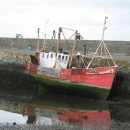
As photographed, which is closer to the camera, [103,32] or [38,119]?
[38,119]

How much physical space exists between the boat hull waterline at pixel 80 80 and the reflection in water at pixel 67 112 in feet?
1.38

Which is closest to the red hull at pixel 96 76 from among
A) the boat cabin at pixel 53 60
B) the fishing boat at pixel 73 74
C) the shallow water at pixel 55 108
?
the fishing boat at pixel 73 74

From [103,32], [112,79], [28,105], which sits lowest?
[28,105]

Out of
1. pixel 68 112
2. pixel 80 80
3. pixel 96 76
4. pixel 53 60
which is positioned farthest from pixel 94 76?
pixel 53 60

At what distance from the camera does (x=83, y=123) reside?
10773mm

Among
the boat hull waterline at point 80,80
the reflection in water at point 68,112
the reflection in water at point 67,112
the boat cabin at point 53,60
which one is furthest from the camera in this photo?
the boat cabin at point 53,60

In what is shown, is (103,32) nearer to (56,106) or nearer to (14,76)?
(56,106)

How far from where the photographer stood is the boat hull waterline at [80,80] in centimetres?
1447

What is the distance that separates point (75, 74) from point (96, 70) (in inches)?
41.6

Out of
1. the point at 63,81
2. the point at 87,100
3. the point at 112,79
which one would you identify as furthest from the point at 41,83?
the point at 112,79

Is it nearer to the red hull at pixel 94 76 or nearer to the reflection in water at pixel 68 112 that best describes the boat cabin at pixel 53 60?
the red hull at pixel 94 76

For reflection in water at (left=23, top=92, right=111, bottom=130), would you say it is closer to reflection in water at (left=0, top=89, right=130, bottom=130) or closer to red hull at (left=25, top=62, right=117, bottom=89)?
reflection in water at (left=0, top=89, right=130, bottom=130)

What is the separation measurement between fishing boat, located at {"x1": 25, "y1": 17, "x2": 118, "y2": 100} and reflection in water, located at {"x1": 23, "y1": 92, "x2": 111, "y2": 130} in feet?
1.61

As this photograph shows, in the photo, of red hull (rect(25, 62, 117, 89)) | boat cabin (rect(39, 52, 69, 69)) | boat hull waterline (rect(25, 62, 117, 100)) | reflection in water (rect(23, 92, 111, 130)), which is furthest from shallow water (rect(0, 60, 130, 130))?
boat cabin (rect(39, 52, 69, 69))
